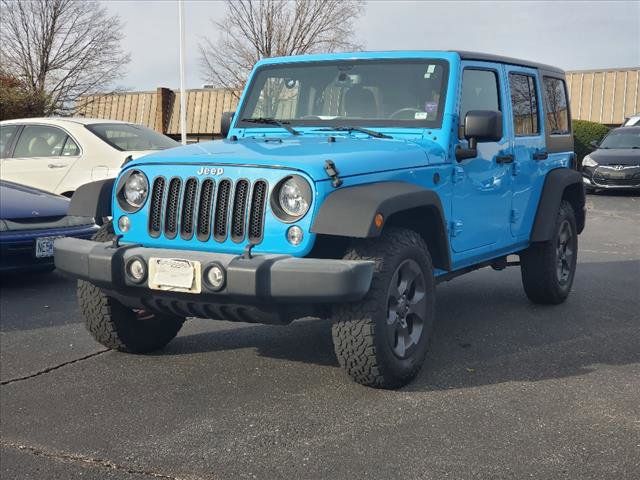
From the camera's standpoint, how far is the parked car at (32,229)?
6.79 metres

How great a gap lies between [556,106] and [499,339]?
235cm

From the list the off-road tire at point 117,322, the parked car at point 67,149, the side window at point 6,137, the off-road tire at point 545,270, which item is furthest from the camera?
the side window at point 6,137

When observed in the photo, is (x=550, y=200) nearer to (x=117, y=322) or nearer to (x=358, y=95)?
(x=358, y=95)

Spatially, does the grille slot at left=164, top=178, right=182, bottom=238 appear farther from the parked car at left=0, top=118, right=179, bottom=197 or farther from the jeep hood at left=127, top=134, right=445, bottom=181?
the parked car at left=0, top=118, right=179, bottom=197

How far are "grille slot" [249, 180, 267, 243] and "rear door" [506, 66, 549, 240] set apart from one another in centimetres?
237

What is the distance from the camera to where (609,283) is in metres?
7.44

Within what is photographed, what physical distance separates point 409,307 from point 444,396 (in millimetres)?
511

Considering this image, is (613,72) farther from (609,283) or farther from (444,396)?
(444,396)

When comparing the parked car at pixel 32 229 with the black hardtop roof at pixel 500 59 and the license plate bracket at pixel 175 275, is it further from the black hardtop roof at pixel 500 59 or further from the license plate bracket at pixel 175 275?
the black hardtop roof at pixel 500 59

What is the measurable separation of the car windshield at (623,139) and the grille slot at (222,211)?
49.1 feet

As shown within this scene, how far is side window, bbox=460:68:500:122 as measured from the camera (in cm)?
515

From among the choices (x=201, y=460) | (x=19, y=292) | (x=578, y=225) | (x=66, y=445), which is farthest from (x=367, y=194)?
(x=19, y=292)

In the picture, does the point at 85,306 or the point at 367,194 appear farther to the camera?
the point at 85,306

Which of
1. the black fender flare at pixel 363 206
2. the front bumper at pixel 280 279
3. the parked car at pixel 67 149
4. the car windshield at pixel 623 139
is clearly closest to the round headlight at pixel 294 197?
the black fender flare at pixel 363 206
